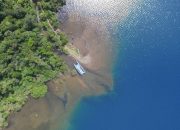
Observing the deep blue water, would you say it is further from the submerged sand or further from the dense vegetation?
the dense vegetation

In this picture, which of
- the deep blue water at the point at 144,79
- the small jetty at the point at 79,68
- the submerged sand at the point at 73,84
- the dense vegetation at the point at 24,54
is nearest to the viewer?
the dense vegetation at the point at 24,54

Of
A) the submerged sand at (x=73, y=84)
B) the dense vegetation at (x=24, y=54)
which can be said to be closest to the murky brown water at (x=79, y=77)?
the submerged sand at (x=73, y=84)

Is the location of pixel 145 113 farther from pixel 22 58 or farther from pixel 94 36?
pixel 22 58

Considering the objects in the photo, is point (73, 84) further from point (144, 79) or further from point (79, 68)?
point (144, 79)

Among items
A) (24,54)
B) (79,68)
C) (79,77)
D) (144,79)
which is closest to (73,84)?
(79,77)

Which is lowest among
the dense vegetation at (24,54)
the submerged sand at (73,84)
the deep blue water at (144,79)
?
the deep blue water at (144,79)

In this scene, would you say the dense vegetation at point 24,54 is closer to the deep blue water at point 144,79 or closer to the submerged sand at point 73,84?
the submerged sand at point 73,84

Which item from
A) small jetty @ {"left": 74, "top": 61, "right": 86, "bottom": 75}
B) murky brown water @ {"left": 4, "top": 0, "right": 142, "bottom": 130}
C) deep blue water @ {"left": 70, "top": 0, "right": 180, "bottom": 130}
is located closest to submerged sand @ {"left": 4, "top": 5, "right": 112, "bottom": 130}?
murky brown water @ {"left": 4, "top": 0, "right": 142, "bottom": 130}
